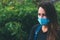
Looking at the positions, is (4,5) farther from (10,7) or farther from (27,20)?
(27,20)

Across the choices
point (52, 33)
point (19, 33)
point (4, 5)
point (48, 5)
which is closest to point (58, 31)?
point (52, 33)

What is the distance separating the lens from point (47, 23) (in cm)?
487

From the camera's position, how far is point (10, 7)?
6.88 m

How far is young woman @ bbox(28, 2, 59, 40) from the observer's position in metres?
4.75

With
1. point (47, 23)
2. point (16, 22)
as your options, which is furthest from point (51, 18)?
point (16, 22)

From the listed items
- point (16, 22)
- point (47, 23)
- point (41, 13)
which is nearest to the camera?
point (41, 13)

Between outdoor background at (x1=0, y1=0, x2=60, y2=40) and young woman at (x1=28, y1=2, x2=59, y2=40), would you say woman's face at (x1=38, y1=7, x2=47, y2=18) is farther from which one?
outdoor background at (x1=0, y1=0, x2=60, y2=40)

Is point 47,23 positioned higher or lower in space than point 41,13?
lower

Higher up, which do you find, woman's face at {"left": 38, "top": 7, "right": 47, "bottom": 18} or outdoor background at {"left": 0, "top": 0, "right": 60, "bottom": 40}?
woman's face at {"left": 38, "top": 7, "right": 47, "bottom": 18}

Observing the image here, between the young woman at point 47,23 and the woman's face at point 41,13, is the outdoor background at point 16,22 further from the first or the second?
the woman's face at point 41,13

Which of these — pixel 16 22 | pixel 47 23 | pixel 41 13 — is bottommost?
pixel 16 22

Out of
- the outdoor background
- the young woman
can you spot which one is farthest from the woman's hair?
the outdoor background

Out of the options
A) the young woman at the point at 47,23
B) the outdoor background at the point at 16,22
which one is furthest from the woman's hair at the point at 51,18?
the outdoor background at the point at 16,22

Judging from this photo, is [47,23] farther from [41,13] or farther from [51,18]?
[41,13]
